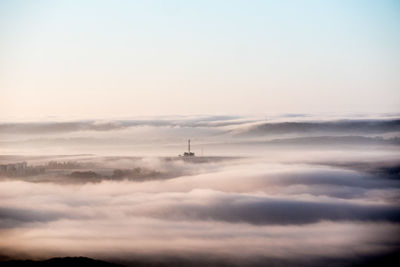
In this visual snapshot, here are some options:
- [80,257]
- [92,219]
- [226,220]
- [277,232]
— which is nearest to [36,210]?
[92,219]

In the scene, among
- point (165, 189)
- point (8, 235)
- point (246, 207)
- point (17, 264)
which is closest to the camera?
point (17, 264)

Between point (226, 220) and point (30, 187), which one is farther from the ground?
point (30, 187)

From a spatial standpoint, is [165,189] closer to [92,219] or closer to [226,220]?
[226,220]

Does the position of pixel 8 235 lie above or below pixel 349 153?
below

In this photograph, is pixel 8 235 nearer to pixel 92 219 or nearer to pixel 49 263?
pixel 92 219

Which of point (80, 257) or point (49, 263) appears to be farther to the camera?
point (80, 257)

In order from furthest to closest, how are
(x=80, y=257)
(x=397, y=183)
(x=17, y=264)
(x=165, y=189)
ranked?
(x=165, y=189) → (x=397, y=183) → (x=80, y=257) → (x=17, y=264)

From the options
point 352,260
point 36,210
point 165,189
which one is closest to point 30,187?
point 36,210

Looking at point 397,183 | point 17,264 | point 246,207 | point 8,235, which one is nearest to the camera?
point 17,264

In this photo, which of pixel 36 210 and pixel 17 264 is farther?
pixel 36 210
